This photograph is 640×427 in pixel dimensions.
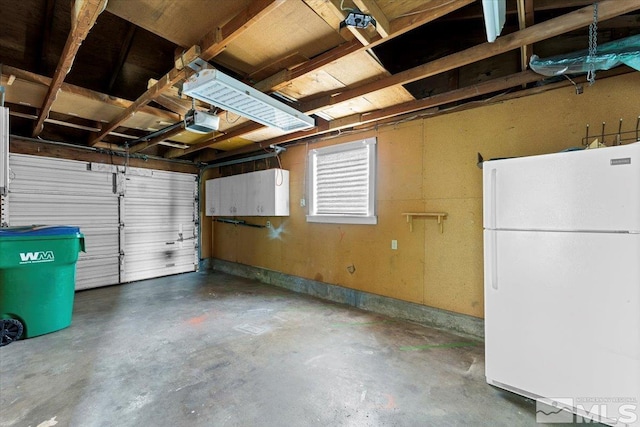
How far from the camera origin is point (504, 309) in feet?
6.72

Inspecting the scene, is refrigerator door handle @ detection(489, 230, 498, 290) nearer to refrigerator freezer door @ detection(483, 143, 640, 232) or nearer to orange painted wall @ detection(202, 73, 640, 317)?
refrigerator freezer door @ detection(483, 143, 640, 232)

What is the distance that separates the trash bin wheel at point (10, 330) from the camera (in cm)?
281

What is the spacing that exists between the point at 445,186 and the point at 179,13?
9.65ft

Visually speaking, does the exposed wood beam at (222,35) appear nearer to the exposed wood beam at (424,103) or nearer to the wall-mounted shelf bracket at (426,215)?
the exposed wood beam at (424,103)

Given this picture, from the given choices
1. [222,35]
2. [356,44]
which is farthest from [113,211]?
[356,44]

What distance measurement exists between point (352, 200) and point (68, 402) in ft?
11.4

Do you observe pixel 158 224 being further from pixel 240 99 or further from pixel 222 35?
pixel 222 35

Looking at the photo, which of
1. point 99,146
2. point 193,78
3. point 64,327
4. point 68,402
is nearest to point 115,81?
point 99,146

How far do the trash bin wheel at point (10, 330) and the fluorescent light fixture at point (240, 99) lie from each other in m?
3.03

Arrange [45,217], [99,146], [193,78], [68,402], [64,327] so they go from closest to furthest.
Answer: [68,402] → [193,78] → [64,327] → [45,217] → [99,146]

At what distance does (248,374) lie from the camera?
2.32 meters

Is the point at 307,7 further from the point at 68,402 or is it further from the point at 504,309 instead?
the point at 68,402

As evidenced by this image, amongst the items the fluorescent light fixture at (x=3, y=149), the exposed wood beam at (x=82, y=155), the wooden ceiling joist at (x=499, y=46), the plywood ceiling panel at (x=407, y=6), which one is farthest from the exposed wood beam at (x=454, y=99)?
the exposed wood beam at (x=82, y=155)

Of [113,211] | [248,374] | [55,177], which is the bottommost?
[248,374]
